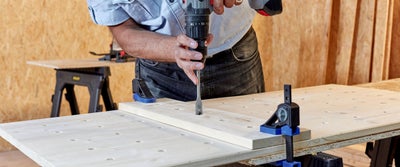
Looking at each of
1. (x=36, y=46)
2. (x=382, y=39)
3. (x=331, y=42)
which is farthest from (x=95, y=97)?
(x=382, y=39)

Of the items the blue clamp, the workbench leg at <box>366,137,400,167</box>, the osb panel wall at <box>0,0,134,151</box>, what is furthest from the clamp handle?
the osb panel wall at <box>0,0,134,151</box>

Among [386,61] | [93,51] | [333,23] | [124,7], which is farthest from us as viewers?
[93,51]

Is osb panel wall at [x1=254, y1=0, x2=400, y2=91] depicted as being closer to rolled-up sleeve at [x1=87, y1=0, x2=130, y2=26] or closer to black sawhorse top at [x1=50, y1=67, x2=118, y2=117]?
black sawhorse top at [x1=50, y1=67, x2=118, y2=117]

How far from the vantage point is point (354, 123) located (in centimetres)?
150

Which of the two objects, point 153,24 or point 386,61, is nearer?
point 153,24

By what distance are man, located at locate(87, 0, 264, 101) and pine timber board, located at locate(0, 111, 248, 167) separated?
30 cm

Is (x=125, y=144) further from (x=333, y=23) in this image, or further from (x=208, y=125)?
(x=333, y=23)

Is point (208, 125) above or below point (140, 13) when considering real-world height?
below

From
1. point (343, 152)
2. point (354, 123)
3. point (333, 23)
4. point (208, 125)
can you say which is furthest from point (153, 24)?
point (333, 23)

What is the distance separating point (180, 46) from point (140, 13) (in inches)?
15.4

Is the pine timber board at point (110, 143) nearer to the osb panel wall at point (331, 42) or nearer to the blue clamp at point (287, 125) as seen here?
the blue clamp at point (287, 125)

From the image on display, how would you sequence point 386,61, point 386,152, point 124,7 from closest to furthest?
1. point 124,7
2. point 386,152
3. point 386,61

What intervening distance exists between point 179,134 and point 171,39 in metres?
0.36

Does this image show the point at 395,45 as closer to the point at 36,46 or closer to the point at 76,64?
the point at 76,64
